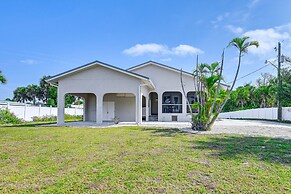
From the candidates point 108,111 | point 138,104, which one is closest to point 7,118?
point 108,111

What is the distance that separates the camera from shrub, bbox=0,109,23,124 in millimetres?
21312

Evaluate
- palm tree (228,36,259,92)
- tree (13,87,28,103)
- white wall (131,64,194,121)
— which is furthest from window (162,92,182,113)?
tree (13,87,28,103)

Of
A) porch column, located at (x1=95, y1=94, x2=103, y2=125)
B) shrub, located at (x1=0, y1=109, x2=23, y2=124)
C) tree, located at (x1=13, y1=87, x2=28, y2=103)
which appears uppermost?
tree, located at (x1=13, y1=87, x2=28, y2=103)

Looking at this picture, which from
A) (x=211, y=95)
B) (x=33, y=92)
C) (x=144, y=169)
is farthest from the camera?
(x=33, y=92)

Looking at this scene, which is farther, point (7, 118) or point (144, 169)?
point (7, 118)

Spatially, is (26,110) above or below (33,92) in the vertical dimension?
below

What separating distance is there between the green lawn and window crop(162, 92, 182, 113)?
14.9 meters

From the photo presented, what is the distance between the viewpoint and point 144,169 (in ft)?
18.9

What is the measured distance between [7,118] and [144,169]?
20.4 m

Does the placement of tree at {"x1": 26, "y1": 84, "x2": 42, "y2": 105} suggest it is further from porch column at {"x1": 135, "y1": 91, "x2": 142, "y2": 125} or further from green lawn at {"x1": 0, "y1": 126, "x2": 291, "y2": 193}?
green lawn at {"x1": 0, "y1": 126, "x2": 291, "y2": 193}

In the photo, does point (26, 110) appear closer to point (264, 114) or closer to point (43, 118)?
point (43, 118)

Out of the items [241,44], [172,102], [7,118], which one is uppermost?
[241,44]

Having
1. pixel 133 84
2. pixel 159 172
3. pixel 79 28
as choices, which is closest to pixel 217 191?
pixel 159 172

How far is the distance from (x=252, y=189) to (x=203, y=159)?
2.26m
